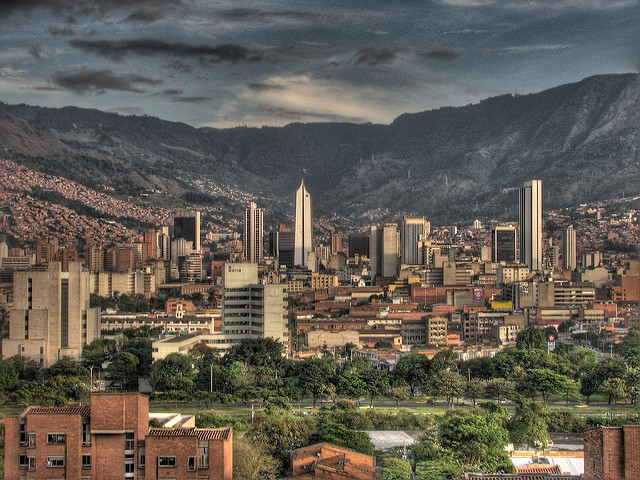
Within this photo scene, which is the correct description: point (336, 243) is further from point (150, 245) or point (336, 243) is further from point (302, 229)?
point (150, 245)

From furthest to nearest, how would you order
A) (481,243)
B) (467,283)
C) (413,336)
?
1. (481,243)
2. (467,283)
3. (413,336)

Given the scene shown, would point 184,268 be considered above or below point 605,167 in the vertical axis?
below

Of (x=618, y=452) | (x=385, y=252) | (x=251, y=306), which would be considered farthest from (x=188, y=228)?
(x=618, y=452)

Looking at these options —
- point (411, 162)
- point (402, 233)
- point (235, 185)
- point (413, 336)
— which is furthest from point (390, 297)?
point (411, 162)

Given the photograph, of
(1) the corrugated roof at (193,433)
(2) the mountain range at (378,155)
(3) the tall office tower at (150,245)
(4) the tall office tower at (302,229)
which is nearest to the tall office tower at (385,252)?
(4) the tall office tower at (302,229)

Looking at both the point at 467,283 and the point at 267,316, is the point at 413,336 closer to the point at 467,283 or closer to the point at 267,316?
the point at 267,316

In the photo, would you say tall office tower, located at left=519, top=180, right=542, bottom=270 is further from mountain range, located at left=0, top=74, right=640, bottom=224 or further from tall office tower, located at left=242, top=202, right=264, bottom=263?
tall office tower, located at left=242, top=202, right=264, bottom=263

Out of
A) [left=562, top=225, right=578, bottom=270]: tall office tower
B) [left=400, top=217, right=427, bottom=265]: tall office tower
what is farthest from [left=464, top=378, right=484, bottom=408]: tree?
[left=562, top=225, right=578, bottom=270]: tall office tower

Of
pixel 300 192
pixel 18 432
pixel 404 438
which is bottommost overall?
pixel 404 438
